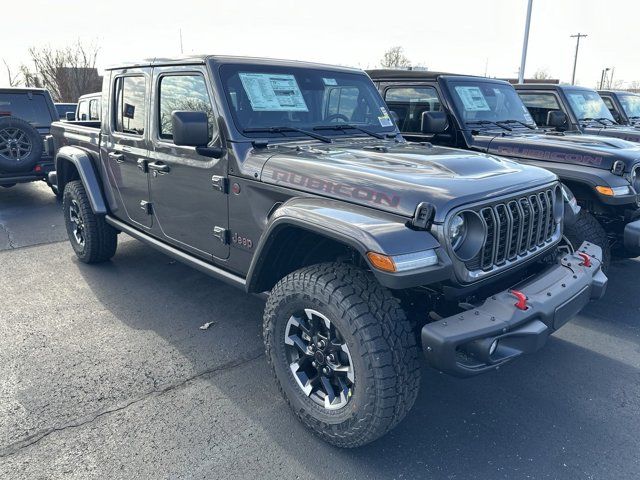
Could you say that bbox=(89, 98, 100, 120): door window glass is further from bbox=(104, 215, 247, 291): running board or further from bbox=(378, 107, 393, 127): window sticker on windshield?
bbox=(378, 107, 393, 127): window sticker on windshield

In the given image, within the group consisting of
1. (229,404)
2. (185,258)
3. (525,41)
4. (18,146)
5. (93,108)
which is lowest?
(229,404)

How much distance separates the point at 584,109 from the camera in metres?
7.62

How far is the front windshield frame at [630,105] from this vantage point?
9852 millimetres

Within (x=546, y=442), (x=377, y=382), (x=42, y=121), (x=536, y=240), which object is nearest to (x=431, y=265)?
(x=377, y=382)

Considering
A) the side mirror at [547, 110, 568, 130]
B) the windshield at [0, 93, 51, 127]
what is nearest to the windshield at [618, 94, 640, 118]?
the side mirror at [547, 110, 568, 130]

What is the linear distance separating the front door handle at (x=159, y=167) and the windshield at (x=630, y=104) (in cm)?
950

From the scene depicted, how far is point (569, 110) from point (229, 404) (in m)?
6.67

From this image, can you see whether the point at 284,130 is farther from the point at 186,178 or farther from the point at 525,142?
the point at 525,142

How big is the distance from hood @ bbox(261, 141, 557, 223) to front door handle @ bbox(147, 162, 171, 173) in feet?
3.30

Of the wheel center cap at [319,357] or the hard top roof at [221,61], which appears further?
the hard top roof at [221,61]

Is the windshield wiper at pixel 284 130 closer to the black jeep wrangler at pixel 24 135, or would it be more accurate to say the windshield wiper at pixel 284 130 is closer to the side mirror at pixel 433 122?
the side mirror at pixel 433 122

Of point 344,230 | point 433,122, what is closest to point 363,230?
point 344,230

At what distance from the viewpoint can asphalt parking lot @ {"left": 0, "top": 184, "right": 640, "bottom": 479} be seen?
2.51 metres

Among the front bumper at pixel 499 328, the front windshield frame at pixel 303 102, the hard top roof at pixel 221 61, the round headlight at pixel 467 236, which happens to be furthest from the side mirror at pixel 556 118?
the round headlight at pixel 467 236
